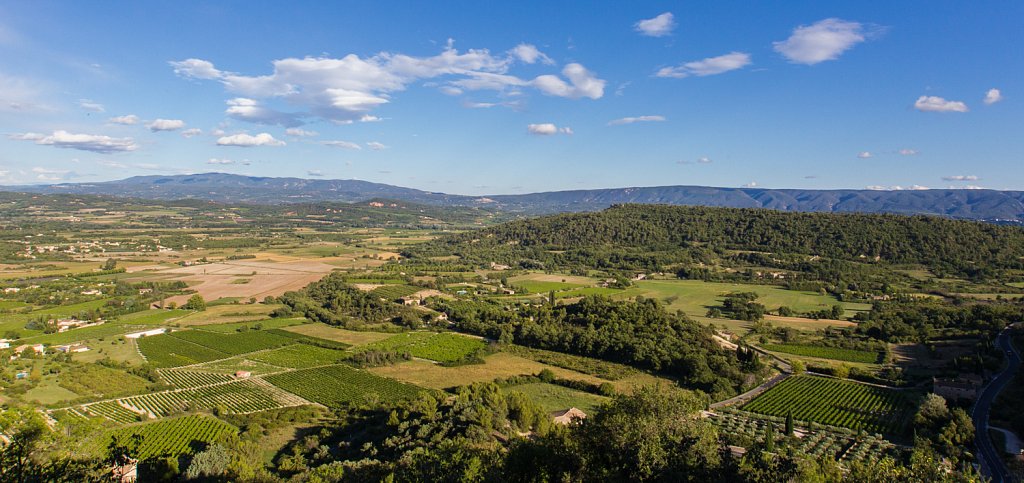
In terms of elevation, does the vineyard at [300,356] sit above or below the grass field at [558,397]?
below

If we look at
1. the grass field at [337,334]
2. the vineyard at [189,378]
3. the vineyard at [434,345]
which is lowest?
the grass field at [337,334]

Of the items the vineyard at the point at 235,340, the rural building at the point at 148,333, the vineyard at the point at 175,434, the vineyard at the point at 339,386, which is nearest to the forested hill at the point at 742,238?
the vineyard at the point at 235,340

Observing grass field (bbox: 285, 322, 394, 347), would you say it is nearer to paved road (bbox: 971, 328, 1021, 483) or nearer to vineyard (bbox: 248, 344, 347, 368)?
vineyard (bbox: 248, 344, 347, 368)

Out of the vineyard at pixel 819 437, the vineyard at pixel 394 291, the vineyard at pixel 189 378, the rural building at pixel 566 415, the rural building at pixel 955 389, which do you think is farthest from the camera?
the vineyard at pixel 394 291

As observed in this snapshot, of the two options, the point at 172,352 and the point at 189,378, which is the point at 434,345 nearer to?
the point at 189,378

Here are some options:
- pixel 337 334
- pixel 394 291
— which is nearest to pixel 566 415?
pixel 337 334

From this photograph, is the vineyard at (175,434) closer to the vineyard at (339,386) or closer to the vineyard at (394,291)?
the vineyard at (339,386)

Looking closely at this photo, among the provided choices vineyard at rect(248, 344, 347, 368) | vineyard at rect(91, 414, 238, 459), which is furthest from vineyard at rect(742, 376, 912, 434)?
vineyard at rect(248, 344, 347, 368)
